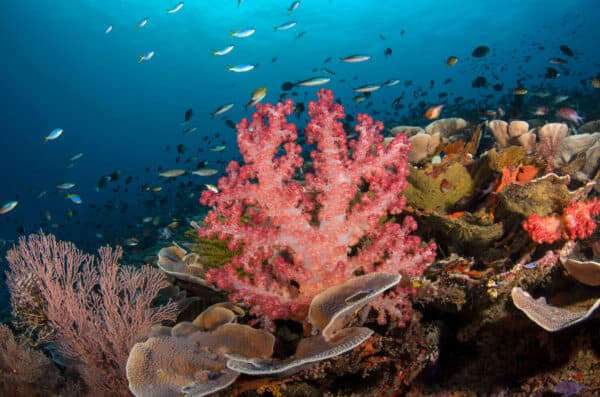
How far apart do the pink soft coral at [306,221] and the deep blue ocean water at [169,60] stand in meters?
31.7

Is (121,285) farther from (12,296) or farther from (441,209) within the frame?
(441,209)

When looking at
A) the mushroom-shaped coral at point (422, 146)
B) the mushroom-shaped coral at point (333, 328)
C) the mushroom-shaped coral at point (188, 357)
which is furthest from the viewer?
the mushroom-shaped coral at point (422, 146)

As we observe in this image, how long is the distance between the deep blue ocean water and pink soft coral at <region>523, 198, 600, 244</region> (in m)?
33.1

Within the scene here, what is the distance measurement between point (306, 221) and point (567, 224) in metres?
1.89

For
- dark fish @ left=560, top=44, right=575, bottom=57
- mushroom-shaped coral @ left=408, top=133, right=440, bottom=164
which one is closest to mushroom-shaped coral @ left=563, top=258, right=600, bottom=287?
mushroom-shaped coral @ left=408, top=133, right=440, bottom=164

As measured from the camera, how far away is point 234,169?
2.68 meters

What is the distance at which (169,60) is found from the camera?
79500 millimetres

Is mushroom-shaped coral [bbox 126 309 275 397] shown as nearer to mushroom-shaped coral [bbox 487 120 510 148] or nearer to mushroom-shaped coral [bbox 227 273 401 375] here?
mushroom-shaped coral [bbox 227 273 401 375]

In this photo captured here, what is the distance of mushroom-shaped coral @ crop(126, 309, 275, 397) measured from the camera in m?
2.22

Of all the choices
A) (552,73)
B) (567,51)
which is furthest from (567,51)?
(552,73)

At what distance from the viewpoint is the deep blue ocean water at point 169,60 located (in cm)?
5512

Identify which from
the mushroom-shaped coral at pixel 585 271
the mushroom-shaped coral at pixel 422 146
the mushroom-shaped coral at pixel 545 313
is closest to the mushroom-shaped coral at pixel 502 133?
the mushroom-shaped coral at pixel 422 146

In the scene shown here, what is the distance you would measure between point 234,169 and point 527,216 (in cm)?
239

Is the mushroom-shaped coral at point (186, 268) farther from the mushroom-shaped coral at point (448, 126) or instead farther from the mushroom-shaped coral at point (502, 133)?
the mushroom-shaped coral at point (448, 126)
